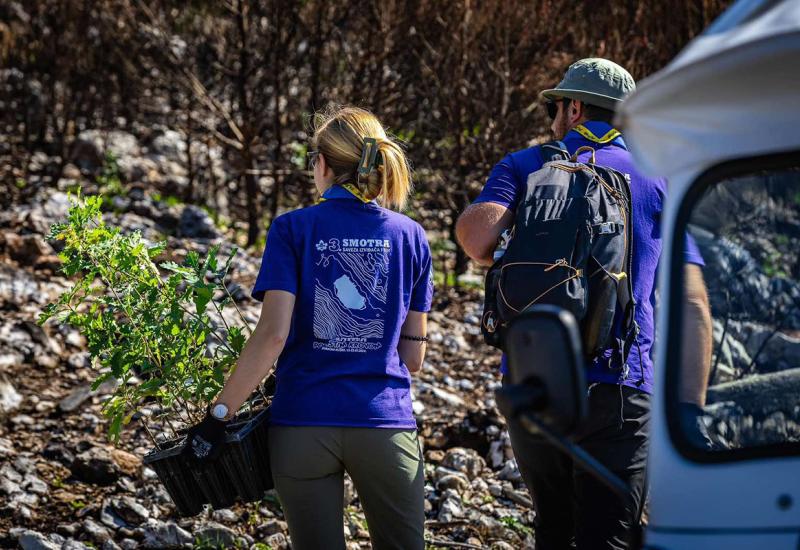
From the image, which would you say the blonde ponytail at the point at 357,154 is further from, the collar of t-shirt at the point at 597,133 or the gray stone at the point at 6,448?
the gray stone at the point at 6,448

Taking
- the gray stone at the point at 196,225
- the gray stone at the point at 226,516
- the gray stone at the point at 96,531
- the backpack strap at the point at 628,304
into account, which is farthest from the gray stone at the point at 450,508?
the gray stone at the point at 196,225

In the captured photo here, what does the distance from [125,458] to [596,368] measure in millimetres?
3066

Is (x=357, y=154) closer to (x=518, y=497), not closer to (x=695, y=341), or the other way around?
(x=695, y=341)

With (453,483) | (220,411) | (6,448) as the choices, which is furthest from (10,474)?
(220,411)

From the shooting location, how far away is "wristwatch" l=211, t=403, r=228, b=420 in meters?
3.23

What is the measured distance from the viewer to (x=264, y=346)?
319 centimetres

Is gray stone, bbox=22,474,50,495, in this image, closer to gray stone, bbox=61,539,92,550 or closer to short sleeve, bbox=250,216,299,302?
gray stone, bbox=61,539,92,550

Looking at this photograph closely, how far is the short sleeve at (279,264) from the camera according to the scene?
321 centimetres

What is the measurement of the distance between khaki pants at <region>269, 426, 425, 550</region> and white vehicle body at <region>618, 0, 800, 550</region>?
1.06 meters

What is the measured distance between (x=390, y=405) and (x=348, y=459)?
0.21m

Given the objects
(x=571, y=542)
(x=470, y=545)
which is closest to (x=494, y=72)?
(x=470, y=545)

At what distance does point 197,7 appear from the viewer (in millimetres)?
10578

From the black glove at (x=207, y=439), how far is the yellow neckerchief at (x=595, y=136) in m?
1.52

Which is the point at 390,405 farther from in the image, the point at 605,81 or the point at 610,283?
the point at 605,81
